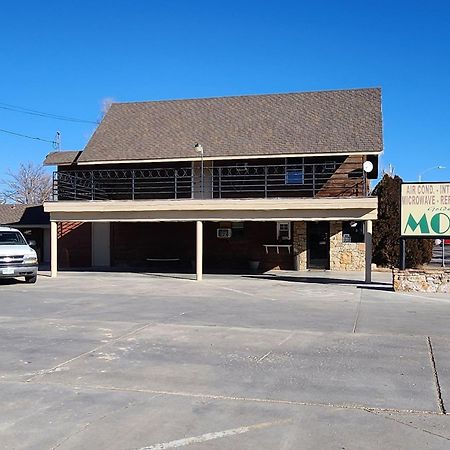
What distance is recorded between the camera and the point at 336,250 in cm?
2602

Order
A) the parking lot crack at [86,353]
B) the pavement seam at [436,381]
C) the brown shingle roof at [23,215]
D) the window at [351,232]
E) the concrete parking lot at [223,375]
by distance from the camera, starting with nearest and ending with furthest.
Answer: the concrete parking lot at [223,375] < the pavement seam at [436,381] < the parking lot crack at [86,353] < the window at [351,232] < the brown shingle roof at [23,215]

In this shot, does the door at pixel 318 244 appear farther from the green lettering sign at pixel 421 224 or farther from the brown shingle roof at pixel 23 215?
the brown shingle roof at pixel 23 215

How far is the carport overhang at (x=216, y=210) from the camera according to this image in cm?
1958

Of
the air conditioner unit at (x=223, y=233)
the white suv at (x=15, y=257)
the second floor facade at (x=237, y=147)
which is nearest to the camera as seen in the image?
the white suv at (x=15, y=257)

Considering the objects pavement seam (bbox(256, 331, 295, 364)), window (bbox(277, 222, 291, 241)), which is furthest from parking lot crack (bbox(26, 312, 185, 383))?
window (bbox(277, 222, 291, 241))

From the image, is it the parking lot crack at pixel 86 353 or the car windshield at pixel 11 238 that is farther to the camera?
the car windshield at pixel 11 238

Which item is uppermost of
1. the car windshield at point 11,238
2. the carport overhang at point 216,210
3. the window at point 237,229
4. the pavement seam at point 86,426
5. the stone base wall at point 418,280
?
the carport overhang at point 216,210

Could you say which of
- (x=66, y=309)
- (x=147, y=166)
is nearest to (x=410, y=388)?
(x=66, y=309)

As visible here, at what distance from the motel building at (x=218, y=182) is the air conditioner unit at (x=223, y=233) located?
49 millimetres

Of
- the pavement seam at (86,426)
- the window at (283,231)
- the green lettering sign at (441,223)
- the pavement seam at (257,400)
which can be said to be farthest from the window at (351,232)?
the pavement seam at (86,426)

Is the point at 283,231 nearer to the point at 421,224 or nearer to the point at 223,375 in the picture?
the point at 421,224

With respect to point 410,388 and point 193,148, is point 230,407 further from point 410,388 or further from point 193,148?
point 193,148

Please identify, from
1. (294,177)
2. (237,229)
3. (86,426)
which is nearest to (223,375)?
(86,426)

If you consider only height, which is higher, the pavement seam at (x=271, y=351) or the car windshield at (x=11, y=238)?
the car windshield at (x=11, y=238)
